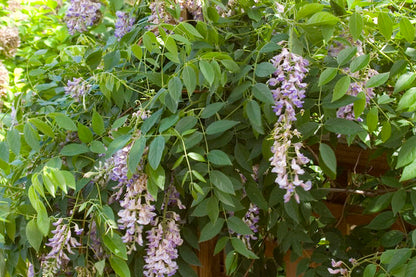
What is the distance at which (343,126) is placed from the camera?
40.5 inches

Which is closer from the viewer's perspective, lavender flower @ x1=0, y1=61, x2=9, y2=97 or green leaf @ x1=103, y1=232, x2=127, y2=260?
green leaf @ x1=103, y1=232, x2=127, y2=260

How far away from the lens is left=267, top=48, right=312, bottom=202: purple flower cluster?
38.7 inches

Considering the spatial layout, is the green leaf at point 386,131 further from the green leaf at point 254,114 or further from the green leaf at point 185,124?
the green leaf at point 185,124

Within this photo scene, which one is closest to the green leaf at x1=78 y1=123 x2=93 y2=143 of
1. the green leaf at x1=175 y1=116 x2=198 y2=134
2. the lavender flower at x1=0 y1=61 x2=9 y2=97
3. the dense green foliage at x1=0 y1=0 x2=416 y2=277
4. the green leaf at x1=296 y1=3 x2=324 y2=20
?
the dense green foliage at x1=0 y1=0 x2=416 y2=277

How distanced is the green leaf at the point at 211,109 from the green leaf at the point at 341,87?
0.20 meters

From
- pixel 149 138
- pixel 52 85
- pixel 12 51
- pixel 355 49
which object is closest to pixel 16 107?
pixel 52 85

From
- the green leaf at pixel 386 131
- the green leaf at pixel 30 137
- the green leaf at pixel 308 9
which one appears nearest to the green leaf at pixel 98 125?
the green leaf at pixel 30 137

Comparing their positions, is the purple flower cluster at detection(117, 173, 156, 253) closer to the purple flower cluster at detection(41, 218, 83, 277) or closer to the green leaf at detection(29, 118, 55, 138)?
the purple flower cluster at detection(41, 218, 83, 277)

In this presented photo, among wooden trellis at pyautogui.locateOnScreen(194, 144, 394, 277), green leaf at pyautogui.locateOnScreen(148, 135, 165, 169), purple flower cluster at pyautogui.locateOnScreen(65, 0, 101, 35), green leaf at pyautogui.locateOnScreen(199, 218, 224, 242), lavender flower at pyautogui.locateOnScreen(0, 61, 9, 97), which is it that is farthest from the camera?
lavender flower at pyautogui.locateOnScreen(0, 61, 9, 97)

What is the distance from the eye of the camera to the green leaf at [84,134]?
1.19 m

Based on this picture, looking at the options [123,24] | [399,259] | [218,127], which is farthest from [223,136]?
[123,24]

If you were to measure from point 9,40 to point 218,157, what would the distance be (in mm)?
1844

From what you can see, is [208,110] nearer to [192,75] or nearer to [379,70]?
[192,75]

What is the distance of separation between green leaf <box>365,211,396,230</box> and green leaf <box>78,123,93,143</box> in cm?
62
